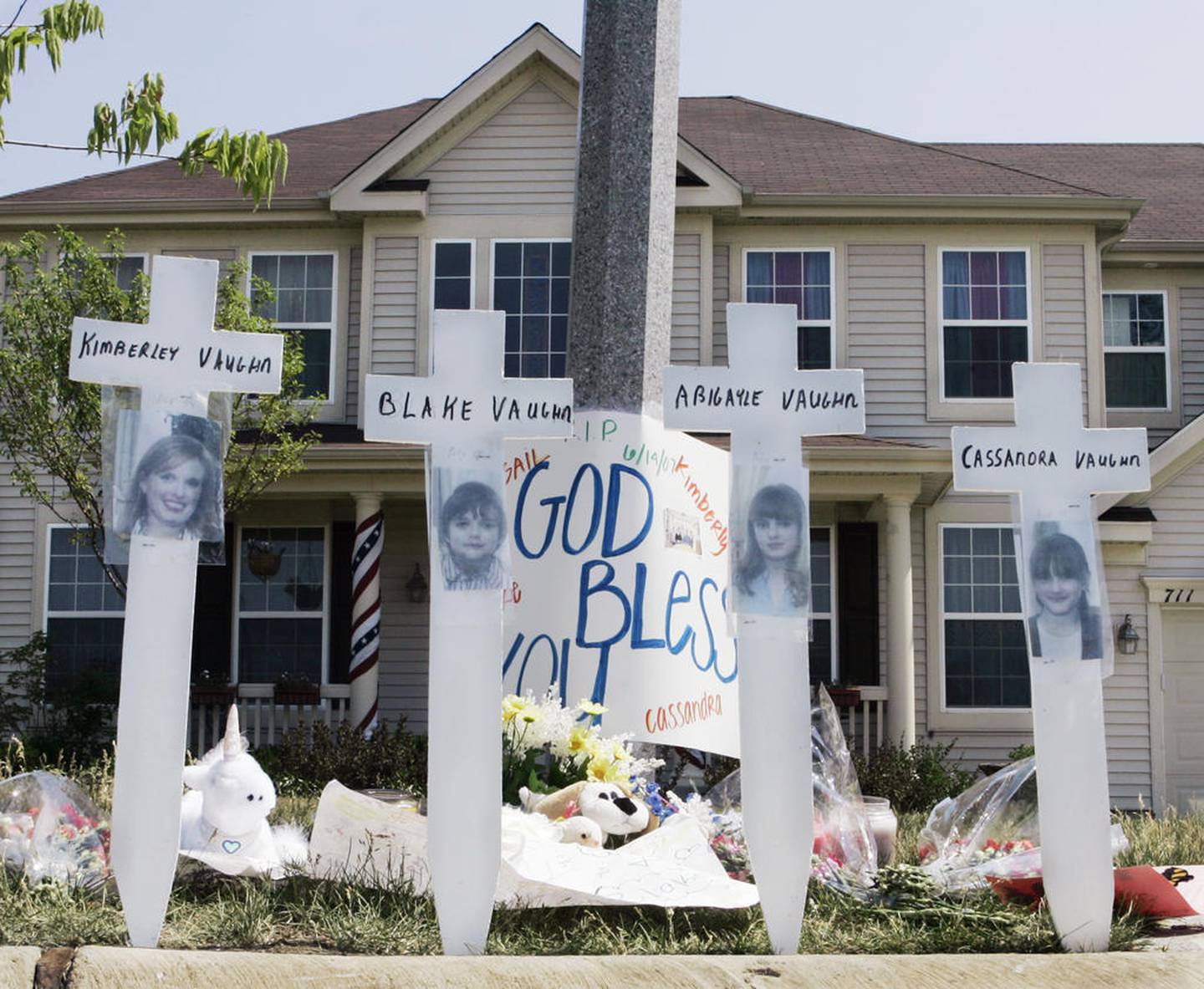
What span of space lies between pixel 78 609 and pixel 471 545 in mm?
10475

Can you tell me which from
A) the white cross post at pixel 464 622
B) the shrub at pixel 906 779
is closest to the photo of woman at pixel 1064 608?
the white cross post at pixel 464 622

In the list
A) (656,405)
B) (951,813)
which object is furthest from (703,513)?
(951,813)

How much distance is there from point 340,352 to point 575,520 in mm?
7371

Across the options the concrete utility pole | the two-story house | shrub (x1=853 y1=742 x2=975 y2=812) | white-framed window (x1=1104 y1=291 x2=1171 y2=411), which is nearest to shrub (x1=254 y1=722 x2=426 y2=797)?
the two-story house

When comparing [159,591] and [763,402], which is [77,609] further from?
[763,402]

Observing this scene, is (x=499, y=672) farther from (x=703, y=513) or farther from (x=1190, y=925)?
(x=703, y=513)

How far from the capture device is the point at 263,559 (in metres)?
14.1

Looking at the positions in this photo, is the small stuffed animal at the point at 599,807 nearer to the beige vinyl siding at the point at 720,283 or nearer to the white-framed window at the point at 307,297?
the beige vinyl siding at the point at 720,283

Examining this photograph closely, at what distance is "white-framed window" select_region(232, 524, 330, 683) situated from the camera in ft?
46.6

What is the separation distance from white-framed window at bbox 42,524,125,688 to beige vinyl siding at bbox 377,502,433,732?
262 cm

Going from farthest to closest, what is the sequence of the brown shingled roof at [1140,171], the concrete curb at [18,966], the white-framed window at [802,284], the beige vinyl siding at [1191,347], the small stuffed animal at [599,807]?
the brown shingled roof at [1140,171] → the beige vinyl siding at [1191,347] → the white-framed window at [802,284] → the small stuffed animal at [599,807] → the concrete curb at [18,966]

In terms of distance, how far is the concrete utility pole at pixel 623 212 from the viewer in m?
7.98

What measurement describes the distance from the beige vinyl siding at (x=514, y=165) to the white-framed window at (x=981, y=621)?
5.19 metres

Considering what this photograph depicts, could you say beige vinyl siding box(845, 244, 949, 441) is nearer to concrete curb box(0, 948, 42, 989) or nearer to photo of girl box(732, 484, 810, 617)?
photo of girl box(732, 484, 810, 617)
